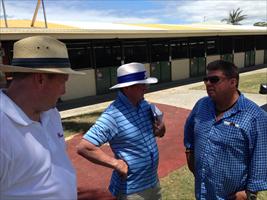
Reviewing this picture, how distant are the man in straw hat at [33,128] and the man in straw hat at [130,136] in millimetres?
1004

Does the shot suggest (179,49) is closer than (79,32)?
No

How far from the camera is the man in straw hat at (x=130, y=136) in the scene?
3.03m

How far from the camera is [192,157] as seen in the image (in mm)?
3475

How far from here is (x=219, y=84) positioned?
2.97 metres

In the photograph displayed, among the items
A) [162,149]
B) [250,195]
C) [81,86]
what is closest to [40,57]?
[250,195]

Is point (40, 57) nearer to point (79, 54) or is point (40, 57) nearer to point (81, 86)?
point (79, 54)

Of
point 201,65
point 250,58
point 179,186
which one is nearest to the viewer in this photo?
point 179,186

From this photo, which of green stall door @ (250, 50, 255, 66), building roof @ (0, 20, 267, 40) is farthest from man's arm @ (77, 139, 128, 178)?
green stall door @ (250, 50, 255, 66)

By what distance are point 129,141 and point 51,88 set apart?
1361mm

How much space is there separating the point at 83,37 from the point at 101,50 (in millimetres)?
2647

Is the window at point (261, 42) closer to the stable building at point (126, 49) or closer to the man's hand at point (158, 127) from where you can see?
the stable building at point (126, 49)

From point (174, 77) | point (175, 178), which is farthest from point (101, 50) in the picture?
point (175, 178)

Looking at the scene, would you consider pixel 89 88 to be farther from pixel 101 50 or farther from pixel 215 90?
pixel 215 90

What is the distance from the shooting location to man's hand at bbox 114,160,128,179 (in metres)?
2.94
